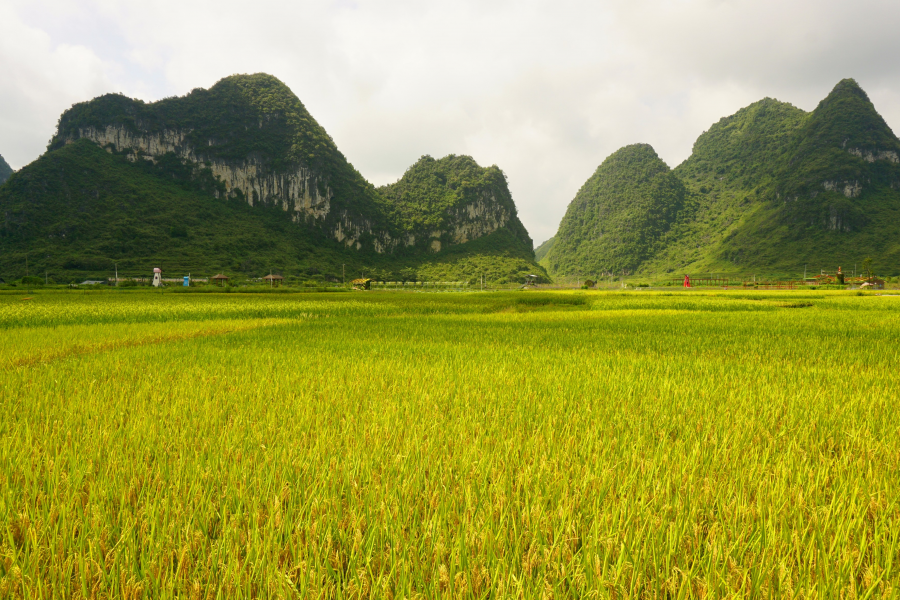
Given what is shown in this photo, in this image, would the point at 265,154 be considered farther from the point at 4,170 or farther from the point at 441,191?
the point at 4,170

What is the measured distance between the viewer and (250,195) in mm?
115562

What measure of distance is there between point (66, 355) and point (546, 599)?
21.2ft

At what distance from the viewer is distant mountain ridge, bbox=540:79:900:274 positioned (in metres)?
96.8

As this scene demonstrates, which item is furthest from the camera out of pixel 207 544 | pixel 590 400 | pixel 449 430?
pixel 590 400

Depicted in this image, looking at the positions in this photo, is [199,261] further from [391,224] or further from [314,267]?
[391,224]

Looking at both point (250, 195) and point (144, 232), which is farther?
point (250, 195)

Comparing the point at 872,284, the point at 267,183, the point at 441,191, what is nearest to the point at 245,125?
the point at 267,183

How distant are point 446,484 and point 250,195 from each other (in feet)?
445

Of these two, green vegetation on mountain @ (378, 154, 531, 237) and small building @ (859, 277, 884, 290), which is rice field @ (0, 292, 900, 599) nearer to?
small building @ (859, 277, 884, 290)

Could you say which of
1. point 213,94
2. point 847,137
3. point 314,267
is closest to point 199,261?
point 314,267

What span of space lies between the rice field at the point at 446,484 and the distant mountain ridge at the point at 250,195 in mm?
92060

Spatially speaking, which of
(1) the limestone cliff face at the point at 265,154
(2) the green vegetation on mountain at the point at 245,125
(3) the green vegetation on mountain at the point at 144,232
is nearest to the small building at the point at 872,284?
(3) the green vegetation on mountain at the point at 144,232

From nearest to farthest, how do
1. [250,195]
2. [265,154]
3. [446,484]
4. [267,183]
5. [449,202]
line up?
[446,484]
[250,195]
[267,183]
[265,154]
[449,202]

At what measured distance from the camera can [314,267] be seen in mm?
94312
